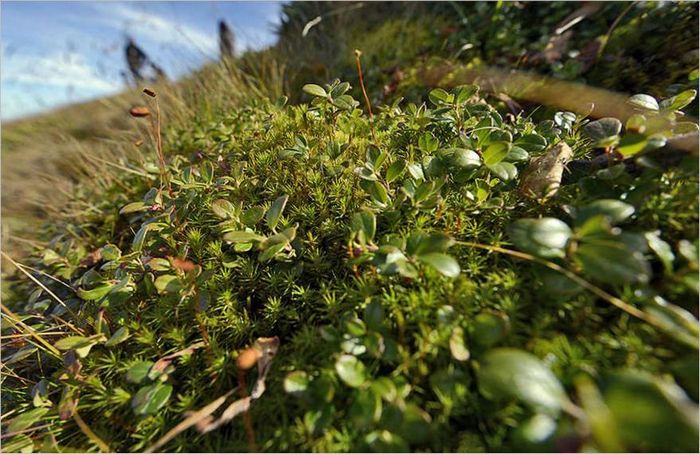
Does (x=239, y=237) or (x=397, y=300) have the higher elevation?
(x=239, y=237)

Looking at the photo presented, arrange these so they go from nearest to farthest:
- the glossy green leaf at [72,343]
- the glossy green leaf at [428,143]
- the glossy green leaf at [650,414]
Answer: the glossy green leaf at [650,414], the glossy green leaf at [72,343], the glossy green leaf at [428,143]

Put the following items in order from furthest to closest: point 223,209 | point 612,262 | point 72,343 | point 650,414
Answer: point 223,209, point 72,343, point 612,262, point 650,414

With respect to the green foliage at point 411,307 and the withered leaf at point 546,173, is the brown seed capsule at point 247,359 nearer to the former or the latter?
the green foliage at point 411,307

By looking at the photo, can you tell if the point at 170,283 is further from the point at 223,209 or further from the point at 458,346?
the point at 458,346

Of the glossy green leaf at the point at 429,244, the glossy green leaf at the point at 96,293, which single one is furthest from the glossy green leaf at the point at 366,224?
the glossy green leaf at the point at 96,293

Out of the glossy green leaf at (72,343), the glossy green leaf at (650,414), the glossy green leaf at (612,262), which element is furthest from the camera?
the glossy green leaf at (72,343)

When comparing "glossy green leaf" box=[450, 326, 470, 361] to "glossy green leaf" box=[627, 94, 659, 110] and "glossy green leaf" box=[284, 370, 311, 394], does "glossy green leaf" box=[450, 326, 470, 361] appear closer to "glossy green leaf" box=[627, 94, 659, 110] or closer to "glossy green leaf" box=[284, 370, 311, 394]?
"glossy green leaf" box=[284, 370, 311, 394]

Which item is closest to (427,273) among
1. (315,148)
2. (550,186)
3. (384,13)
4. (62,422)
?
(550,186)

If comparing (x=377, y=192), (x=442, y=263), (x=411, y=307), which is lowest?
(x=411, y=307)

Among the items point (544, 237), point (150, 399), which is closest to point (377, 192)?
point (544, 237)
